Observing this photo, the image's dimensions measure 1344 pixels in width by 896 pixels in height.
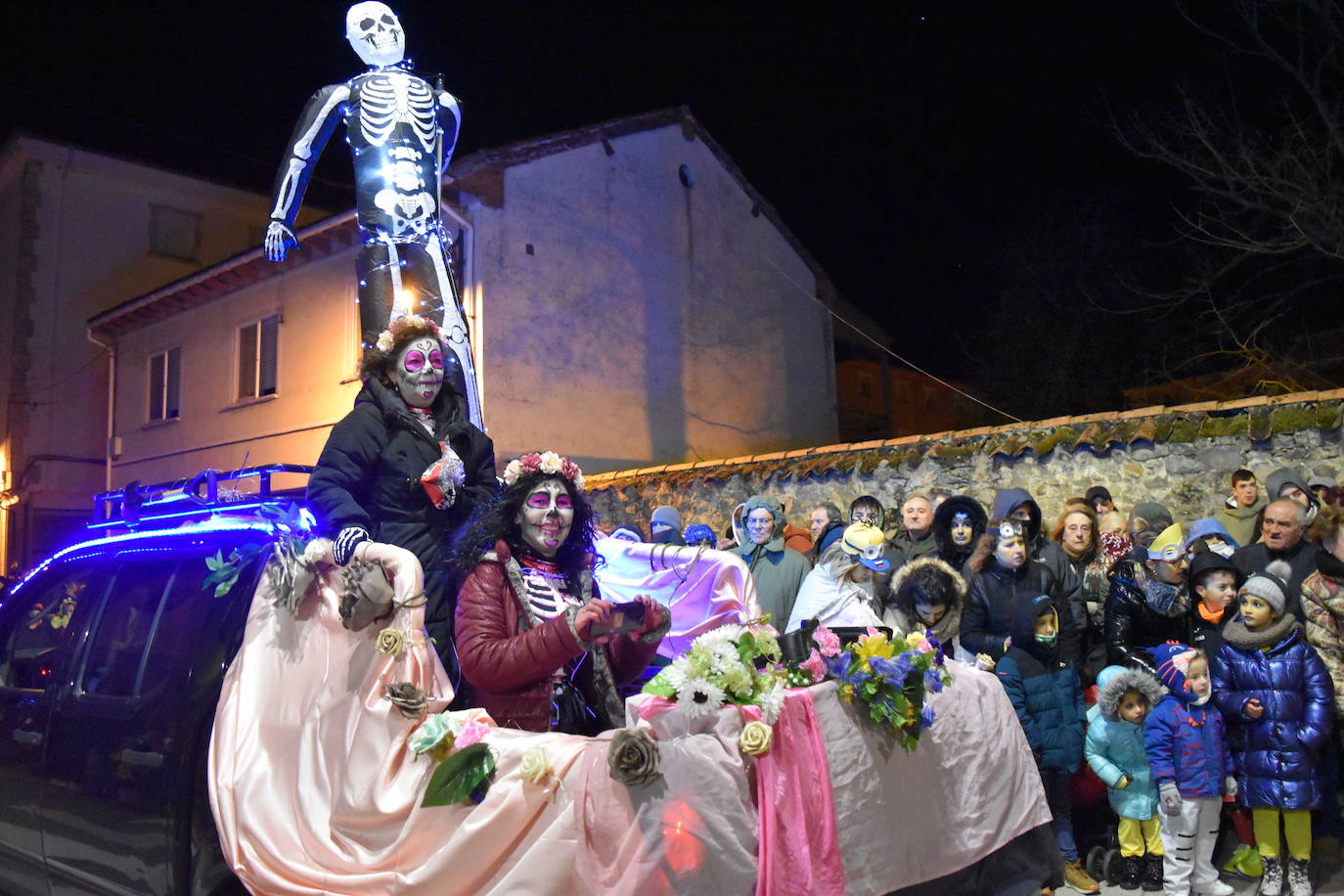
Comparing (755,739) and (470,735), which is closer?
(755,739)

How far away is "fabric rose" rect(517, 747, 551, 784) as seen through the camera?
2.67 m

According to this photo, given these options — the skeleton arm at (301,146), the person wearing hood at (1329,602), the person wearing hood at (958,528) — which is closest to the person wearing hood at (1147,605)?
the person wearing hood at (1329,602)

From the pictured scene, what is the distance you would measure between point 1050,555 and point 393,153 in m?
4.92

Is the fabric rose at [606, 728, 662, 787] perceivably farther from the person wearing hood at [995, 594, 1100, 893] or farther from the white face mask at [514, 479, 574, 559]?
the person wearing hood at [995, 594, 1100, 893]

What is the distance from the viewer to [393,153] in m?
6.55

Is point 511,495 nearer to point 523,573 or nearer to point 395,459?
point 523,573

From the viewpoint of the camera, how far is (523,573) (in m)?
3.79

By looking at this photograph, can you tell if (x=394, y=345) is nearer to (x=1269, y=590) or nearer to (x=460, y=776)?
Answer: (x=460, y=776)

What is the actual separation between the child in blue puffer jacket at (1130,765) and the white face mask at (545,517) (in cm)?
364

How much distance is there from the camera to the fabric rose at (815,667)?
3029 mm

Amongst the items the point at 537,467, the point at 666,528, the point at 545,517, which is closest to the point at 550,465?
the point at 537,467

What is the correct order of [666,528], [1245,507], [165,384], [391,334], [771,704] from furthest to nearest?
1. [165,384]
2. [666,528]
3. [1245,507]
4. [391,334]
5. [771,704]

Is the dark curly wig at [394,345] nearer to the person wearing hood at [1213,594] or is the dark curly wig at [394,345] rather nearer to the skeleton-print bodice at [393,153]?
the skeleton-print bodice at [393,153]

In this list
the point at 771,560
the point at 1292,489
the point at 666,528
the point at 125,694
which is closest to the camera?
the point at 125,694
